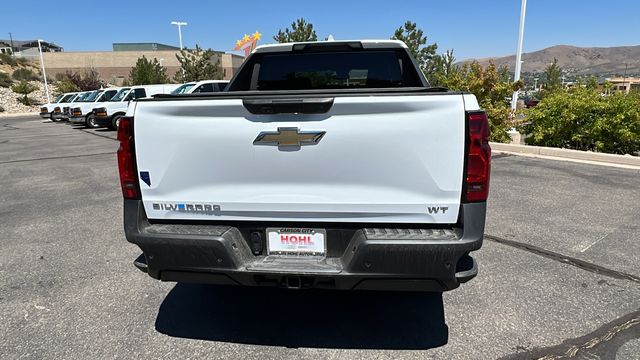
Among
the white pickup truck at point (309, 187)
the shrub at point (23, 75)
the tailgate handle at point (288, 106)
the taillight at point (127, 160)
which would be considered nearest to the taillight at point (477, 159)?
the white pickup truck at point (309, 187)

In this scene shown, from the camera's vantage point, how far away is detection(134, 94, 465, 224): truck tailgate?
229 centimetres

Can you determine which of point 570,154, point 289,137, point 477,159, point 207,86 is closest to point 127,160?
point 289,137

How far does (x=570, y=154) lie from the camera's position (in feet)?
30.7

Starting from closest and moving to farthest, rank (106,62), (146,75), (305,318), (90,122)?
1. (305,318)
2. (90,122)
3. (146,75)
4. (106,62)

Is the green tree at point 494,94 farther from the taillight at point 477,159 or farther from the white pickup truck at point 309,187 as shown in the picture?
the white pickup truck at point 309,187

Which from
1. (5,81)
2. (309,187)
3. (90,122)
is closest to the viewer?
(309,187)

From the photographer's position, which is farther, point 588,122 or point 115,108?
point 115,108

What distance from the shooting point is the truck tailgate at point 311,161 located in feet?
7.51

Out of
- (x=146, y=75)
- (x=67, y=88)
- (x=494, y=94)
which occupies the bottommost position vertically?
(x=494, y=94)

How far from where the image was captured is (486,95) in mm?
11367

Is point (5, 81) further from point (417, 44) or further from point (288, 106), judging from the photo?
point (288, 106)

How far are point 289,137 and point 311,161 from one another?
0.18 meters

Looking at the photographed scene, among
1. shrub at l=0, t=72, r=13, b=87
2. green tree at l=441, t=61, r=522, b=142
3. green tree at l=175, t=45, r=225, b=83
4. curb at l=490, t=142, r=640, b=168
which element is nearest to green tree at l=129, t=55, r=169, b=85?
green tree at l=175, t=45, r=225, b=83

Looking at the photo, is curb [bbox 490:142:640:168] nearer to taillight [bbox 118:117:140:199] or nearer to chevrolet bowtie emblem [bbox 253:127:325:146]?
chevrolet bowtie emblem [bbox 253:127:325:146]
